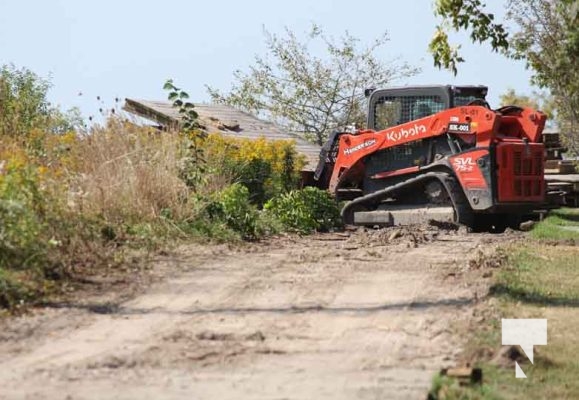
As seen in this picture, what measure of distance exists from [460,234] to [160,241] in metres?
7.37

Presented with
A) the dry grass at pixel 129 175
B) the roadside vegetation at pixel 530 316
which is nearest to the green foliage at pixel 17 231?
the dry grass at pixel 129 175

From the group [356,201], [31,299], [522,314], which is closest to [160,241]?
[31,299]

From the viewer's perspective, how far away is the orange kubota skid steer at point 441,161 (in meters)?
21.4

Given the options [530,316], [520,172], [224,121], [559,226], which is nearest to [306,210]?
[520,172]

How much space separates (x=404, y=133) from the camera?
23000mm

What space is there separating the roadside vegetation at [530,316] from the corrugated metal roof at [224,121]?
10801 millimetres

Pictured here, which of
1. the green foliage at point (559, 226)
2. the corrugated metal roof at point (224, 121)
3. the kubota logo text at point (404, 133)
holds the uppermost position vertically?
the corrugated metal roof at point (224, 121)

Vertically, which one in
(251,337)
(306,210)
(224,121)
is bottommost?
(251,337)

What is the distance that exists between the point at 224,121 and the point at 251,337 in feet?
63.6

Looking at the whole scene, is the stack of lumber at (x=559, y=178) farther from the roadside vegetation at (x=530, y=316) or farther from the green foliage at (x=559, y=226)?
the roadside vegetation at (x=530, y=316)

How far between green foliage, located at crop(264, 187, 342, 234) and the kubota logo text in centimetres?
186

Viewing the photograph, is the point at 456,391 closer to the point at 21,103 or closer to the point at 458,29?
the point at 458,29

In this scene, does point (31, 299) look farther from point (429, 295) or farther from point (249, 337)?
point (429, 295)

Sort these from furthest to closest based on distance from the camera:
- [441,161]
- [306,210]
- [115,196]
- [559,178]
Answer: [559,178] < [441,161] < [306,210] < [115,196]
